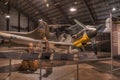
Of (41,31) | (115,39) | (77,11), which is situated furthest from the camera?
(77,11)

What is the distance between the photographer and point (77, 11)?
15.1 metres

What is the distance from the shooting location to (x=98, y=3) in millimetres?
12750

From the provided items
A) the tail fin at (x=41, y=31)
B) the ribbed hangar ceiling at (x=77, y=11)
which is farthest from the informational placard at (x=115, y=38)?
the ribbed hangar ceiling at (x=77, y=11)

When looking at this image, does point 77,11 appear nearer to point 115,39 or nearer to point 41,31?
point 41,31

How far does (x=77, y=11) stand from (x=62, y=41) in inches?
163

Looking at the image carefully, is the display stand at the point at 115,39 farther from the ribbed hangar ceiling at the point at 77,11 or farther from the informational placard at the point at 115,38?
the ribbed hangar ceiling at the point at 77,11

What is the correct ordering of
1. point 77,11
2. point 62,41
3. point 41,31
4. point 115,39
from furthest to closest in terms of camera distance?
point 77,11, point 62,41, point 41,31, point 115,39

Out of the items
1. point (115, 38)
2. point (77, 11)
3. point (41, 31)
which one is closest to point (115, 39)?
point (115, 38)

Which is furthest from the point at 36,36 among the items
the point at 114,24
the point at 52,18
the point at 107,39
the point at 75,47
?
the point at 52,18

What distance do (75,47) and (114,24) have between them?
197 inches

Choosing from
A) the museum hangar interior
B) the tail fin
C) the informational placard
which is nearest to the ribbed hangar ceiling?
the museum hangar interior

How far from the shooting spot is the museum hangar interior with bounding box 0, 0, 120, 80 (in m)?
4.85

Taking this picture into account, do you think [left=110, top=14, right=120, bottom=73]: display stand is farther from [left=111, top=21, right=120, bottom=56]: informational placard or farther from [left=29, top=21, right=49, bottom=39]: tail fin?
[left=29, top=21, right=49, bottom=39]: tail fin

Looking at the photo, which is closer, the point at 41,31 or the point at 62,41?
the point at 41,31
